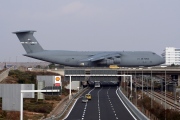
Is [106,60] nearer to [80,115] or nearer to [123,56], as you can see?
[123,56]

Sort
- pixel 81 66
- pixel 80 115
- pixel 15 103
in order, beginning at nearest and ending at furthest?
pixel 15 103 < pixel 80 115 < pixel 81 66

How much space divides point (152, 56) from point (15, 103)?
80574mm

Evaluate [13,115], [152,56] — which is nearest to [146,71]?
[152,56]

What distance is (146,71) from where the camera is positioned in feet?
335

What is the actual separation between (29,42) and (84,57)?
1229 centimetres

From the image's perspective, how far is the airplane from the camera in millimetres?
104131

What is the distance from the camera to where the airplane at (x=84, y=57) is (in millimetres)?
104131

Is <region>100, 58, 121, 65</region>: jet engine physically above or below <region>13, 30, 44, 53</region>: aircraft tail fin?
below

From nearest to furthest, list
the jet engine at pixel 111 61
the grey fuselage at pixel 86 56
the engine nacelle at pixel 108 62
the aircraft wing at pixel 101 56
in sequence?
the aircraft wing at pixel 101 56
the grey fuselage at pixel 86 56
the jet engine at pixel 111 61
the engine nacelle at pixel 108 62

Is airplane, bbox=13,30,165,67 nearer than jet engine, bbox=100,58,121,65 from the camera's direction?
Yes

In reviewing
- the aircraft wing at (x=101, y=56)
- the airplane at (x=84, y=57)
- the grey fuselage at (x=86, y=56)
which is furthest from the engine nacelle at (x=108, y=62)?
the grey fuselage at (x=86, y=56)

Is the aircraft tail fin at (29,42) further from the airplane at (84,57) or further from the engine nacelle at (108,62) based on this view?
the engine nacelle at (108,62)

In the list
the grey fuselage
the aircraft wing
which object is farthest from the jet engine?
the grey fuselage

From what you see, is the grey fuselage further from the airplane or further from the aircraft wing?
the aircraft wing
